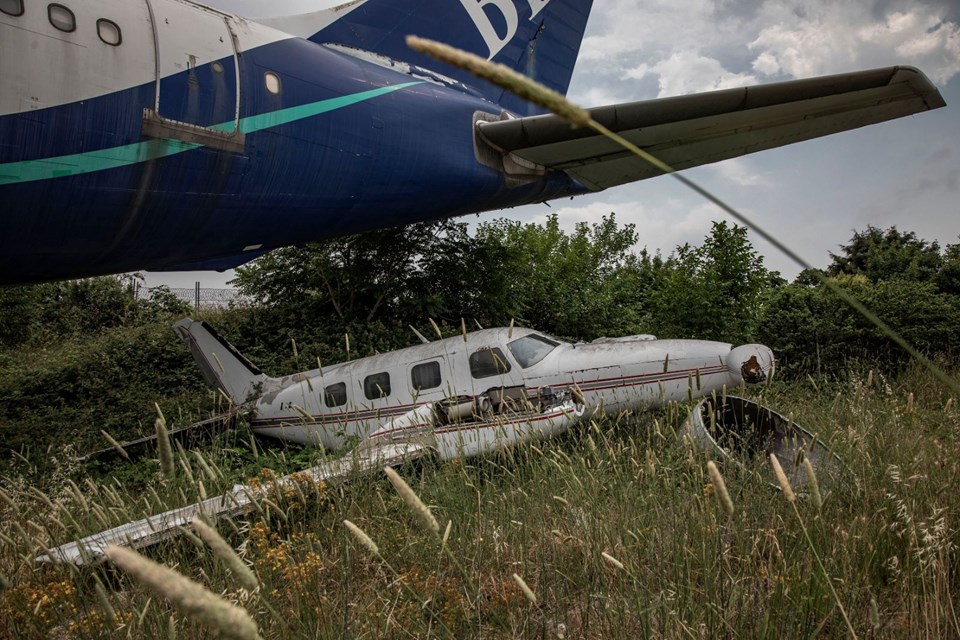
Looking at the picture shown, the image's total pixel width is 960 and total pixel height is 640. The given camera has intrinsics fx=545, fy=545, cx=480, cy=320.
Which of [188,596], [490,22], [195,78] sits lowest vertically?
[188,596]

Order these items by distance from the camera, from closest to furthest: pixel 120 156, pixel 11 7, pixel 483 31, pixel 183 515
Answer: pixel 183 515 → pixel 11 7 → pixel 120 156 → pixel 483 31

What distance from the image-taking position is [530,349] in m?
6.35

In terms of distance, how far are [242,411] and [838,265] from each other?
1220 inches

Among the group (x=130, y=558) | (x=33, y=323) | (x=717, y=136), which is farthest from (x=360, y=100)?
(x=33, y=323)

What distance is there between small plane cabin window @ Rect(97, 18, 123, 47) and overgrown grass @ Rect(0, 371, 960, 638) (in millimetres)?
3983

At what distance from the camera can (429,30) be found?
29.7ft

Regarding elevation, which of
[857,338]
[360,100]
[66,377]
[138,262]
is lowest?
[857,338]

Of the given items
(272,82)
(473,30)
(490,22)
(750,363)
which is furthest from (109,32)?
(490,22)

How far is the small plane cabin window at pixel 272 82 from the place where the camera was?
19.3ft

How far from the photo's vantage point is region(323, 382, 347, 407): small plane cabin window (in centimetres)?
682

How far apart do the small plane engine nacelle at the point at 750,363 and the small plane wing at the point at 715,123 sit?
119 inches

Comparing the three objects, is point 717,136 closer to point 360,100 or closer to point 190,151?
point 360,100

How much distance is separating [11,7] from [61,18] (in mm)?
320

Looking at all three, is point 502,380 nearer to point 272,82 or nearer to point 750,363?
point 750,363
